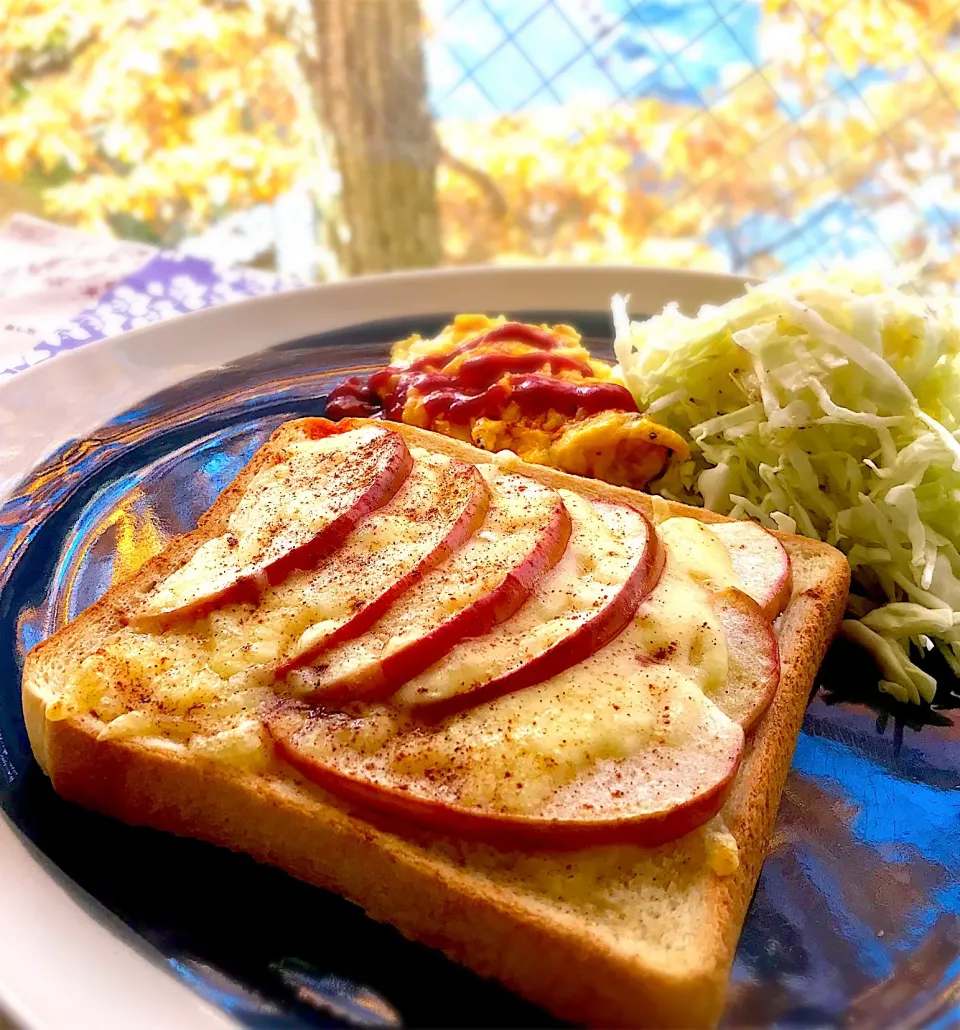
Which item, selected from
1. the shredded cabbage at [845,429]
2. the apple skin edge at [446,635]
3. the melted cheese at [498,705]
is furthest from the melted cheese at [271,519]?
the shredded cabbage at [845,429]

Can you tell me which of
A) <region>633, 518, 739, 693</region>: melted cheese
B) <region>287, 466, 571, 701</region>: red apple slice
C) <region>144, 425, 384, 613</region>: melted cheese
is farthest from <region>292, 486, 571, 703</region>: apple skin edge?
<region>144, 425, 384, 613</region>: melted cheese

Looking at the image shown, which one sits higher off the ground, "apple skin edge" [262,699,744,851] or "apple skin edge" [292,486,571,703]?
"apple skin edge" [292,486,571,703]

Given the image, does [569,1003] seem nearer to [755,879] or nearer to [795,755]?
[755,879]

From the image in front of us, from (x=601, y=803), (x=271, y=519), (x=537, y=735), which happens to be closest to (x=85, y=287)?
(x=271, y=519)

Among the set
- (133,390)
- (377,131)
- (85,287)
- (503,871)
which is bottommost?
(503,871)

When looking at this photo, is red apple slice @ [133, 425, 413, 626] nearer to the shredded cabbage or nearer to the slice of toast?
the slice of toast

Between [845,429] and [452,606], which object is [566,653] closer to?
[452,606]
